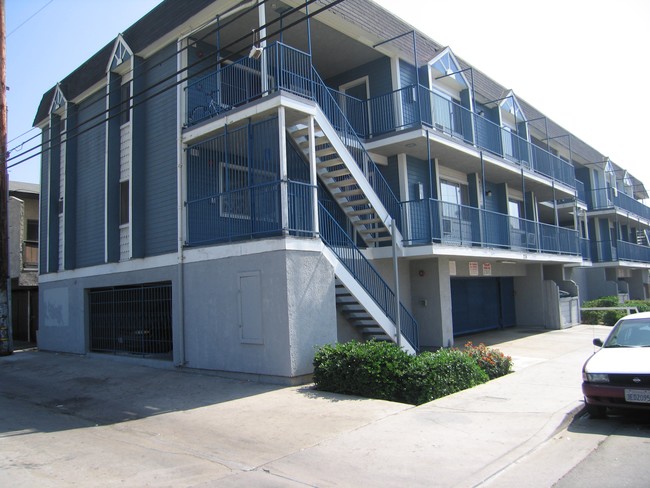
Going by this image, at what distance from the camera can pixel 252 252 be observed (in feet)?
35.5

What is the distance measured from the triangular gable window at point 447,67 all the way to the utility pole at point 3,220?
538 inches

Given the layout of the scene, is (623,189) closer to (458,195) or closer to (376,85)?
(458,195)

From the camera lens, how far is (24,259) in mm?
21859

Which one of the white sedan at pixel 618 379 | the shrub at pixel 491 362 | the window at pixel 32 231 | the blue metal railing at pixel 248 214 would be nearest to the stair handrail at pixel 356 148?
the blue metal railing at pixel 248 214

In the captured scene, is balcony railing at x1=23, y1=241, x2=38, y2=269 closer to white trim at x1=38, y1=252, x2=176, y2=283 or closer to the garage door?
white trim at x1=38, y1=252, x2=176, y2=283

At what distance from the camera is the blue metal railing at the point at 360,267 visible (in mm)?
11859

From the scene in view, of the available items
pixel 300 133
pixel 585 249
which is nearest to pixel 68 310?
pixel 300 133

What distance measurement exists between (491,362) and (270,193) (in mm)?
5829

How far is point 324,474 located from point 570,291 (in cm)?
1944

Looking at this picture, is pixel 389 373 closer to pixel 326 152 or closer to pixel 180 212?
pixel 326 152

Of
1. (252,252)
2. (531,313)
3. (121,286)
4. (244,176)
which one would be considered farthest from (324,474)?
(531,313)

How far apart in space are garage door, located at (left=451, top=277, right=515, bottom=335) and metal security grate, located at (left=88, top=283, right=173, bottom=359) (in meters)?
10.1

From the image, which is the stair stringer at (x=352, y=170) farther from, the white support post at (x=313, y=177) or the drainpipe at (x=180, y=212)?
the drainpipe at (x=180, y=212)

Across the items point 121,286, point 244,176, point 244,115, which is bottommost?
point 121,286
